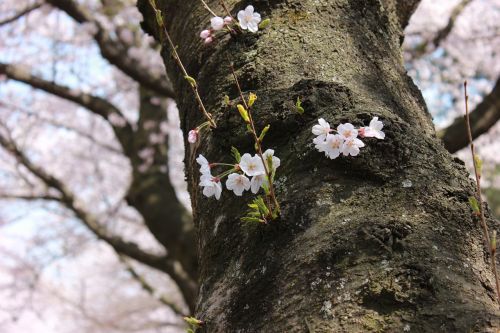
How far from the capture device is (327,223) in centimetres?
87

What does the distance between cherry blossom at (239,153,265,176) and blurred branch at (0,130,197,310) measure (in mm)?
3561

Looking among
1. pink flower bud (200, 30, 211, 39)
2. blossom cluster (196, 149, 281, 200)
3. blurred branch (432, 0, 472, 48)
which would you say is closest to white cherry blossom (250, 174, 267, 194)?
blossom cluster (196, 149, 281, 200)

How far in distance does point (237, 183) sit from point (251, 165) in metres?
0.06

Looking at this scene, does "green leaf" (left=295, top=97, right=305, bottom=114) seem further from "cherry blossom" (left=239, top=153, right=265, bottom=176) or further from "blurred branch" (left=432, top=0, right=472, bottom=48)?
"blurred branch" (left=432, top=0, right=472, bottom=48)

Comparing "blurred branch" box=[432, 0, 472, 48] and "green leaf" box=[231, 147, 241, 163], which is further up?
"blurred branch" box=[432, 0, 472, 48]

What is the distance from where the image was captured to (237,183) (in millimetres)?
977

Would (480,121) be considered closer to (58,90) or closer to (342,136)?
(342,136)

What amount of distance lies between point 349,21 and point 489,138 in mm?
8063

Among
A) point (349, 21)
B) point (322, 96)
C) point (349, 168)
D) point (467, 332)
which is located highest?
point (349, 21)

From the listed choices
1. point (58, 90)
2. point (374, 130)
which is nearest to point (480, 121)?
point (374, 130)

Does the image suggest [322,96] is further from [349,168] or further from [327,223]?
[327,223]

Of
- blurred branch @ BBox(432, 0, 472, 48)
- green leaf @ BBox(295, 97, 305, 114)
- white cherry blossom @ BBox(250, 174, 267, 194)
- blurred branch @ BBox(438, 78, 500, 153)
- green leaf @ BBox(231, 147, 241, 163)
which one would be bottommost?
white cherry blossom @ BBox(250, 174, 267, 194)

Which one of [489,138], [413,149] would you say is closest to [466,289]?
[413,149]

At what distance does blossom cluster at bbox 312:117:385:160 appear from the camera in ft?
3.01
